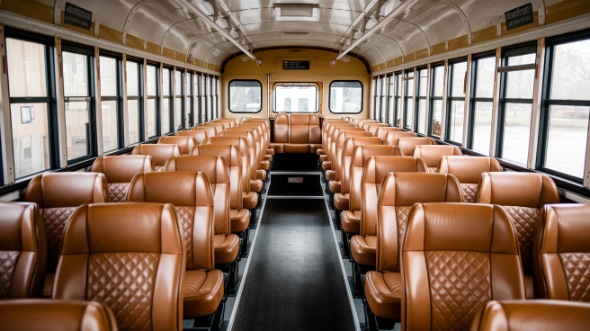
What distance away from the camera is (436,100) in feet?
30.0

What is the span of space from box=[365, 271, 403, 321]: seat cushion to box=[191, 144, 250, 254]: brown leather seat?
1.75 metres

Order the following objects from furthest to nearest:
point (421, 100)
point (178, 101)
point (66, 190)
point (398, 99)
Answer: point (398, 99)
point (178, 101)
point (421, 100)
point (66, 190)

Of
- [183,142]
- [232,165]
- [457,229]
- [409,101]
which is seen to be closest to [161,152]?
[232,165]

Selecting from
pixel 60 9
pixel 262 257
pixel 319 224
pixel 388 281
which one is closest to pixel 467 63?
pixel 319 224

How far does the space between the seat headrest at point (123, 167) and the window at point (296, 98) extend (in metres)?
11.8

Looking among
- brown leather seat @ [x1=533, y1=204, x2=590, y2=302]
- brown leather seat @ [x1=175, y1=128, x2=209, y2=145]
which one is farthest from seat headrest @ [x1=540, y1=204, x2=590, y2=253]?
brown leather seat @ [x1=175, y1=128, x2=209, y2=145]

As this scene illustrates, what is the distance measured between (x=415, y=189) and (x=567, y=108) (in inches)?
89.9

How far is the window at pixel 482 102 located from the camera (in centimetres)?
650

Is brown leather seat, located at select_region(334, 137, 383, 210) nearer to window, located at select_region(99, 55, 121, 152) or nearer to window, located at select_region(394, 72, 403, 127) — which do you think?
window, located at select_region(99, 55, 121, 152)

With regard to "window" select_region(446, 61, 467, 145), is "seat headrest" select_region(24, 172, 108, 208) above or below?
below

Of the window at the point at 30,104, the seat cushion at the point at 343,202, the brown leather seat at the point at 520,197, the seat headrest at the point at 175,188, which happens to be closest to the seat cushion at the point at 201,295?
the seat headrest at the point at 175,188

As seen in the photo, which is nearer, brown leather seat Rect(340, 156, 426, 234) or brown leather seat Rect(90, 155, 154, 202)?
brown leather seat Rect(340, 156, 426, 234)

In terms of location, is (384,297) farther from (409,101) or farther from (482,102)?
(409,101)

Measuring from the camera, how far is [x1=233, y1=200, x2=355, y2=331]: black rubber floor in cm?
382
